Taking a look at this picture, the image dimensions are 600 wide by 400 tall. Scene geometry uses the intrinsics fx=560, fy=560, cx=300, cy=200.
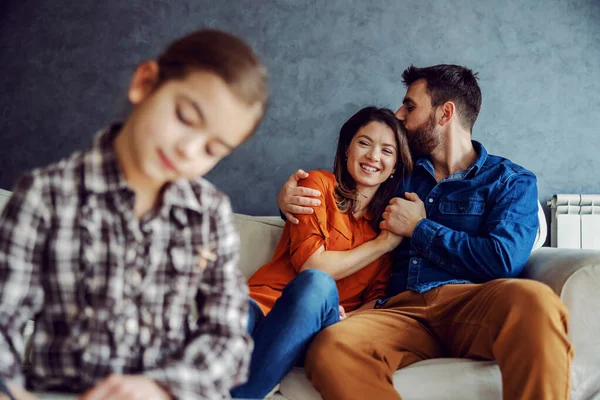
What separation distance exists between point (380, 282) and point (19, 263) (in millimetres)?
1319

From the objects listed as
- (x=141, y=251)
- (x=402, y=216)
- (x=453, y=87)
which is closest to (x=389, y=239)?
(x=402, y=216)

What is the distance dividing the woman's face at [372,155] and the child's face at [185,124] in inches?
43.8

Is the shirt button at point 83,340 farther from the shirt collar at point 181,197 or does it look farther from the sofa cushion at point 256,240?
the sofa cushion at point 256,240

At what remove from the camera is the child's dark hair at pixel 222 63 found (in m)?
0.71

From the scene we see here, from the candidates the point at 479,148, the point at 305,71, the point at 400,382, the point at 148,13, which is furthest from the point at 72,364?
the point at 148,13

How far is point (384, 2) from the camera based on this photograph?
247cm

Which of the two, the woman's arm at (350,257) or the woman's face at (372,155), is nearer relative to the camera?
the woman's arm at (350,257)

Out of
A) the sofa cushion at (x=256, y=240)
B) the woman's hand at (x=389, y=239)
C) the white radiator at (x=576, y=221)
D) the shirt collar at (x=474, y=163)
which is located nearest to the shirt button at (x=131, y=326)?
the woman's hand at (x=389, y=239)

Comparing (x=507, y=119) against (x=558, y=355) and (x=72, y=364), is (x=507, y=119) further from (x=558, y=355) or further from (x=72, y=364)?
(x=72, y=364)

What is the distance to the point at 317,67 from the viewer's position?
2.44m

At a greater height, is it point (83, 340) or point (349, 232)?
point (83, 340)

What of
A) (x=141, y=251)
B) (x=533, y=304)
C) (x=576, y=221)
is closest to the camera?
(x=141, y=251)

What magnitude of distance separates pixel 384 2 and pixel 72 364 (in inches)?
84.8

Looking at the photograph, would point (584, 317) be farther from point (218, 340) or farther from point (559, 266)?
point (218, 340)
